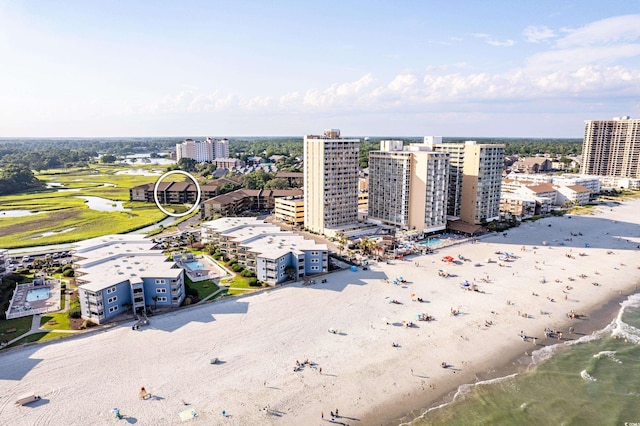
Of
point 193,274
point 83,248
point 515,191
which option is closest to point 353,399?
point 193,274

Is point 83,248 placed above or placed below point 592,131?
below

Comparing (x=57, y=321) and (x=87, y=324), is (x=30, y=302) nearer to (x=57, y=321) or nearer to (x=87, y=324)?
(x=57, y=321)

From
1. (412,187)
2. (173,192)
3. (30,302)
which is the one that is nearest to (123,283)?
(30,302)

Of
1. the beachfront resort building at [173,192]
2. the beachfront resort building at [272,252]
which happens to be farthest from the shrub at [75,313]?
the beachfront resort building at [173,192]

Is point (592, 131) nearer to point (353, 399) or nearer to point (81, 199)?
point (353, 399)

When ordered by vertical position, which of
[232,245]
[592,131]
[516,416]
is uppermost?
[592,131]
